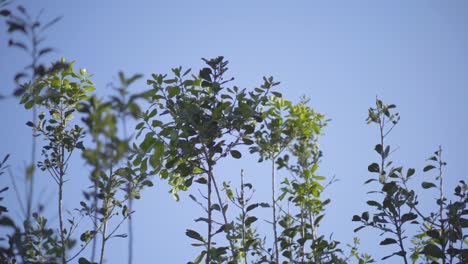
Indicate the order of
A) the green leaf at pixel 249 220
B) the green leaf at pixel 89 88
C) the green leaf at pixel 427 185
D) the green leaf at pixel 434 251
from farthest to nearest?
the green leaf at pixel 89 88 → the green leaf at pixel 249 220 → the green leaf at pixel 427 185 → the green leaf at pixel 434 251

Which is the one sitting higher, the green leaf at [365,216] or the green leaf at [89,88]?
the green leaf at [89,88]

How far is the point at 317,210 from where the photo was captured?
4.52 metres

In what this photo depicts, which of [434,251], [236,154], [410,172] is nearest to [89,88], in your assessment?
[236,154]

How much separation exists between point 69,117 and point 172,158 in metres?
1.80

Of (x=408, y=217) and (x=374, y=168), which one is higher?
(x=374, y=168)

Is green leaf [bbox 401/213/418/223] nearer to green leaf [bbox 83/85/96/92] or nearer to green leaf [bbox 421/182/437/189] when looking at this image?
green leaf [bbox 421/182/437/189]

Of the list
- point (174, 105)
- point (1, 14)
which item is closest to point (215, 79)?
point (174, 105)

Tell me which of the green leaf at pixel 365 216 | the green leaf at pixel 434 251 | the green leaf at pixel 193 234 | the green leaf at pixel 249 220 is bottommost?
the green leaf at pixel 434 251

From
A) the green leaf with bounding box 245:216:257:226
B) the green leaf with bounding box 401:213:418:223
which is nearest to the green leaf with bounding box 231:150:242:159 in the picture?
the green leaf with bounding box 245:216:257:226

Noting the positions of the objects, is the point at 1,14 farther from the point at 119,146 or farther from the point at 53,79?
the point at 53,79

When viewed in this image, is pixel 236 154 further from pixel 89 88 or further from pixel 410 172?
pixel 89 88

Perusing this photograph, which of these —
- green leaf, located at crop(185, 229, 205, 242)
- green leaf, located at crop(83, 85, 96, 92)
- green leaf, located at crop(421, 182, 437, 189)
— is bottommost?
green leaf, located at crop(185, 229, 205, 242)

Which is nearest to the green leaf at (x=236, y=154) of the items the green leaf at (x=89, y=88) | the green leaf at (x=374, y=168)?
the green leaf at (x=374, y=168)

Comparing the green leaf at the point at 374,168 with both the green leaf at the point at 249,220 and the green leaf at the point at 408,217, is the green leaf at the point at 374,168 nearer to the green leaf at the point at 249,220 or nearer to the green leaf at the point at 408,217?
the green leaf at the point at 408,217
